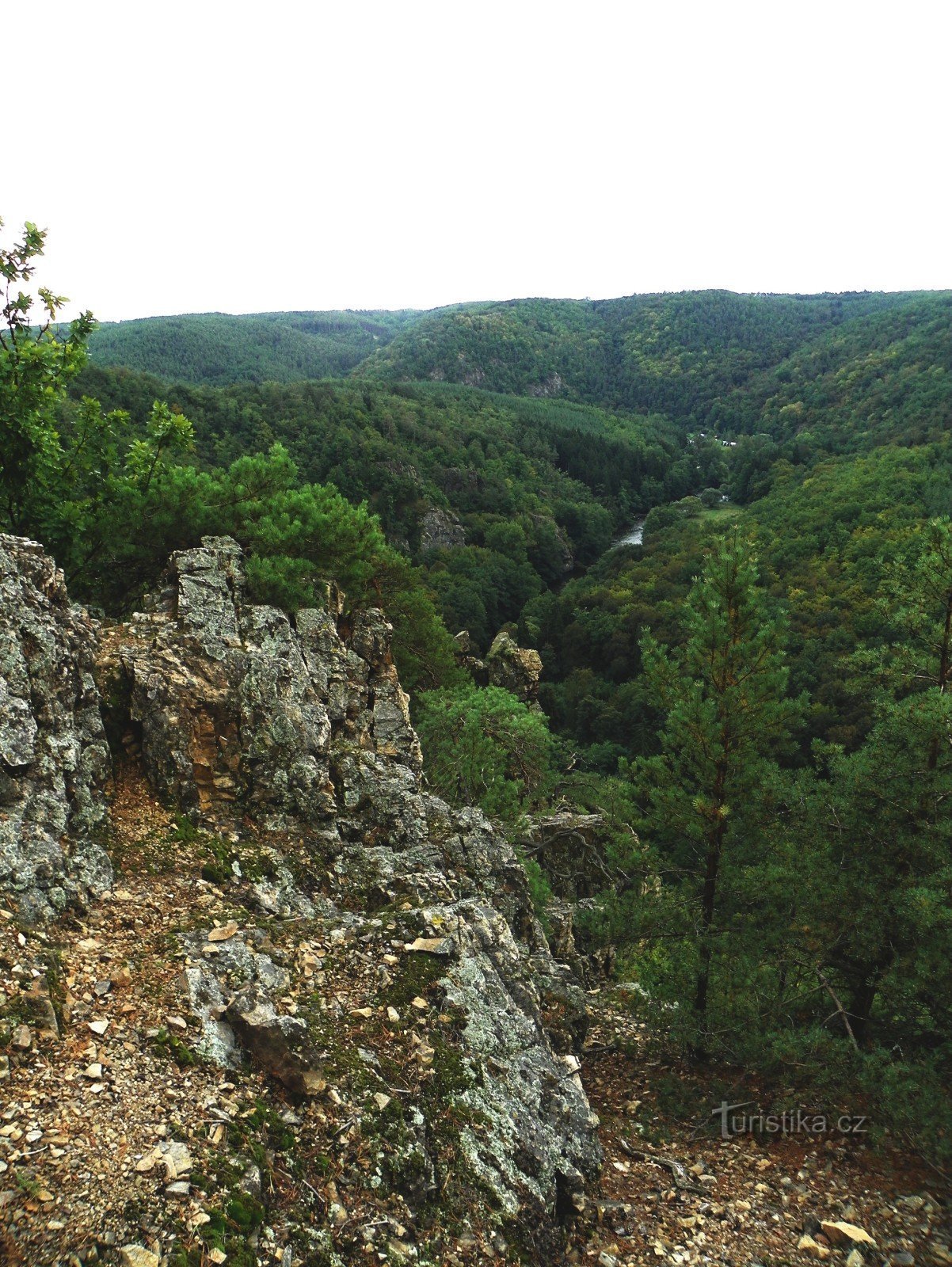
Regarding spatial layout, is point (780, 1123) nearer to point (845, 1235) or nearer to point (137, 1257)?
point (845, 1235)

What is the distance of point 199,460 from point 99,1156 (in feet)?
286

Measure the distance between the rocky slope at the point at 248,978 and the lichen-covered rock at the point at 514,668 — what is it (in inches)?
1262

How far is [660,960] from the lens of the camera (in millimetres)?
11562

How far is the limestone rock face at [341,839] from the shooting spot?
612cm

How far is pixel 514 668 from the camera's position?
1722 inches

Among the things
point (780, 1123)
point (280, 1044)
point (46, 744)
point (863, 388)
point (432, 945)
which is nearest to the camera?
point (280, 1044)

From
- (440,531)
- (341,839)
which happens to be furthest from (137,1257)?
(440,531)

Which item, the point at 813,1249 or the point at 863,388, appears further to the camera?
the point at 863,388

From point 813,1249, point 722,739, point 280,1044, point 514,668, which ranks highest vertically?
point 722,739

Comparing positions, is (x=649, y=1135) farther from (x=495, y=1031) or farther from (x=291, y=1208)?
(x=291, y=1208)

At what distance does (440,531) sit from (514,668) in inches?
2261

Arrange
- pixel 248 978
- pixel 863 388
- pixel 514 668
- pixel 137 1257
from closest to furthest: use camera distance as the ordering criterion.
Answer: pixel 137 1257, pixel 248 978, pixel 514 668, pixel 863 388

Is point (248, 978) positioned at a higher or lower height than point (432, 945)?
higher

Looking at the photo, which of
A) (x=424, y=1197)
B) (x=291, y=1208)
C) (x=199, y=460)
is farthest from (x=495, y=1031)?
(x=199, y=460)
